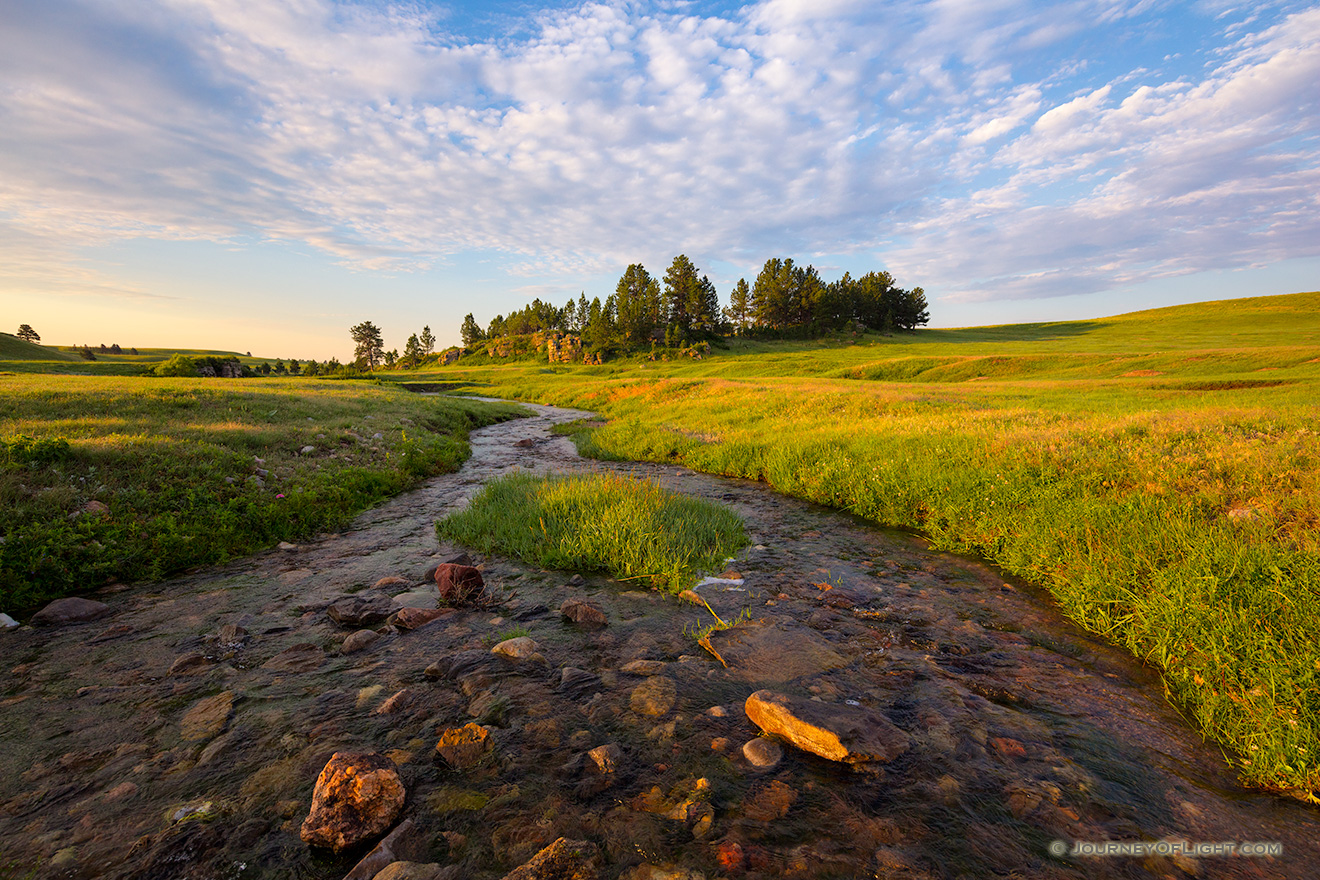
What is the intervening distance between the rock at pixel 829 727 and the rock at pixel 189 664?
17.4ft

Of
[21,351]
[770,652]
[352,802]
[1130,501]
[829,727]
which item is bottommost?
[770,652]

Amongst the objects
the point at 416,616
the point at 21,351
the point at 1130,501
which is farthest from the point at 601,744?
the point at 21,351

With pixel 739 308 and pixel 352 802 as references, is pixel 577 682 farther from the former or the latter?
pixel 739 308

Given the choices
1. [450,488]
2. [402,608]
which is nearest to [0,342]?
[450,488]

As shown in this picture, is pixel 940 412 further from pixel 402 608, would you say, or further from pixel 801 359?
pixel 801 359

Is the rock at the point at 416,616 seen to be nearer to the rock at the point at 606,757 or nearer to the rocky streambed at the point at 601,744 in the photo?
the rocky streambed at the point at 601,744

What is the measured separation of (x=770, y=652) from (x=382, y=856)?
12.4ft

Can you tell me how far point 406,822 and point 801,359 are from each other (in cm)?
6945

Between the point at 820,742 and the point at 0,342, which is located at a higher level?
the point at 0,342

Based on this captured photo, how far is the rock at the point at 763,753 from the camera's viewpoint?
3.85 metres

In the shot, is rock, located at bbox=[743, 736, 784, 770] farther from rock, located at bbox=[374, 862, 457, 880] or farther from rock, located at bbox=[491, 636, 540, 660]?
rock, located at bbox=[491, 636, 540, 660]

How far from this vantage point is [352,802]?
10.5ft

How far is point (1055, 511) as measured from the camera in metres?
8.07

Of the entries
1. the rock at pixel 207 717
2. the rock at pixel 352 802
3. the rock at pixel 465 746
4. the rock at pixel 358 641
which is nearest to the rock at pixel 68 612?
the rock at pixel 207 717
